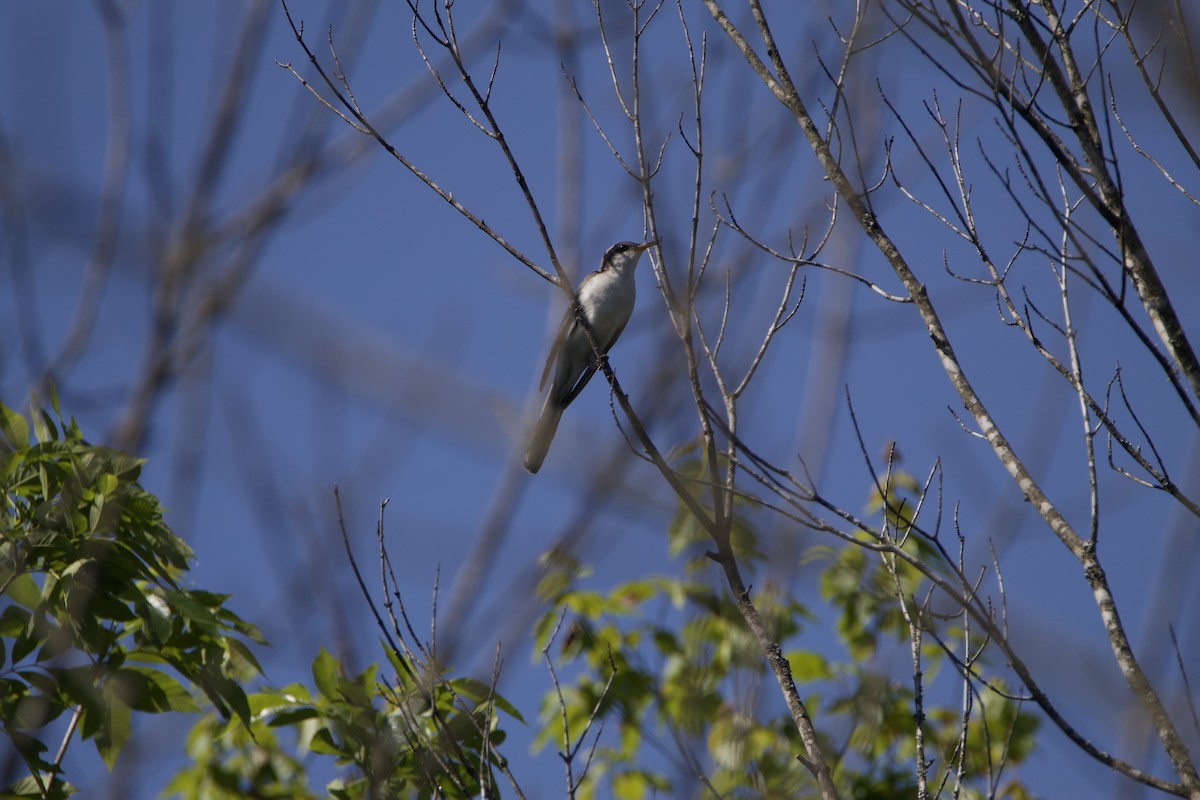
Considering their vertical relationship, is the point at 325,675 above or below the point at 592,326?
below

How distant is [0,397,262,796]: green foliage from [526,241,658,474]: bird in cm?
364

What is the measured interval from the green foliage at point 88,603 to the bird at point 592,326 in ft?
11.9

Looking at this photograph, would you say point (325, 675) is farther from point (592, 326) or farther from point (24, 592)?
point (592, 326)

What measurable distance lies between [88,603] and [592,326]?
438cm

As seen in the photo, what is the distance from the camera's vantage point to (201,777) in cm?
559

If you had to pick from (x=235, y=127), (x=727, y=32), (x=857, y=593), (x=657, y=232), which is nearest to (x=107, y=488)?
(x=235, y=127)

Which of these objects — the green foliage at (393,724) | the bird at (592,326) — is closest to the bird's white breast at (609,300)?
the bird at (592,326)

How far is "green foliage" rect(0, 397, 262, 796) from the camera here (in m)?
3.31

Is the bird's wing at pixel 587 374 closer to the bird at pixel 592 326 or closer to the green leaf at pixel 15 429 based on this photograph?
the bird at pixel 592 326

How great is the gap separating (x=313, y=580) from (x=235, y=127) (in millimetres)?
1003

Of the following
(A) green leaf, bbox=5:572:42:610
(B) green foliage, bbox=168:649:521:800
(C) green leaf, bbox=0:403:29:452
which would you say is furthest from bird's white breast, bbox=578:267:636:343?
(A) green leaf, bbox=5:572:42:610

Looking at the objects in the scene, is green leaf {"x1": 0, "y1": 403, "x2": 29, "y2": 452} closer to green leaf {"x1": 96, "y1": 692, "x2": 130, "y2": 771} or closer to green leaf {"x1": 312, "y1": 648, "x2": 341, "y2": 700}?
green leaf {"x1": 96, "y1": 692, "x2": 130, "y2": 771}

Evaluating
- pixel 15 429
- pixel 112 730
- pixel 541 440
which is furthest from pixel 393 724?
pixel 541 440

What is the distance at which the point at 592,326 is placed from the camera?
734cm
